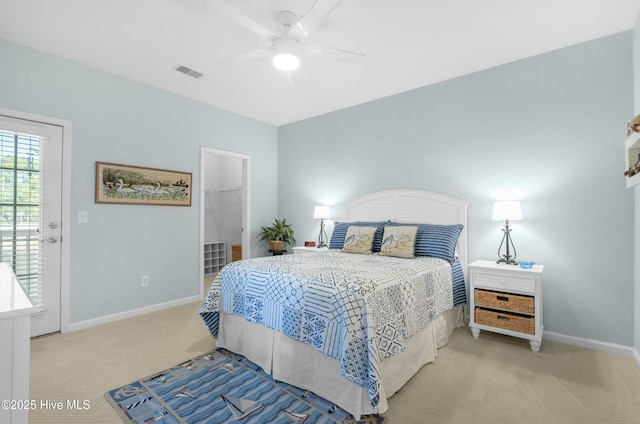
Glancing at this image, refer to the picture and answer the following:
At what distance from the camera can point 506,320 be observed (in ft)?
8.95

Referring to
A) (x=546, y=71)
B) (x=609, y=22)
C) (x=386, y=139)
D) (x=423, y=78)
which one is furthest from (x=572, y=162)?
(x=386, y=139)

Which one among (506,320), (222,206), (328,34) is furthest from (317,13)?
(222,206)

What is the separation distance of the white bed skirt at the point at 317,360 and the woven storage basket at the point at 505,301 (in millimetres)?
479

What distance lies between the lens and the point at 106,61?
3.11 m

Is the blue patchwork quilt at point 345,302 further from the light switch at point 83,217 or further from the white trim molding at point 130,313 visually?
the light switch at point 83,217

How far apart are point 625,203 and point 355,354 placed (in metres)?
2.60

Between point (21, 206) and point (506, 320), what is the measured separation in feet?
14.5

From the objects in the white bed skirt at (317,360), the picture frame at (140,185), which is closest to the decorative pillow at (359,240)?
the white bed skirt at (317,360)

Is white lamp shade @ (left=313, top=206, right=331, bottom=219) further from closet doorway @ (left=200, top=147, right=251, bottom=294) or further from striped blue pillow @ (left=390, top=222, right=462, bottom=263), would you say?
closet doorway @ (left=200, top=147, right=251, bottom=294)

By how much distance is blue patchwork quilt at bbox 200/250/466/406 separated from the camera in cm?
174

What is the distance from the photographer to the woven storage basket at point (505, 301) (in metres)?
2.62

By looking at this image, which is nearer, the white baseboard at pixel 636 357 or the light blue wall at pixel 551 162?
the white baseboard at pixel 636 357

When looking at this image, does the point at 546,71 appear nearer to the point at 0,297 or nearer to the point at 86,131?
the point at 0,297

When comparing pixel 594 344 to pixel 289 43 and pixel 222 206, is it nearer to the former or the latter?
pixel 289 43
